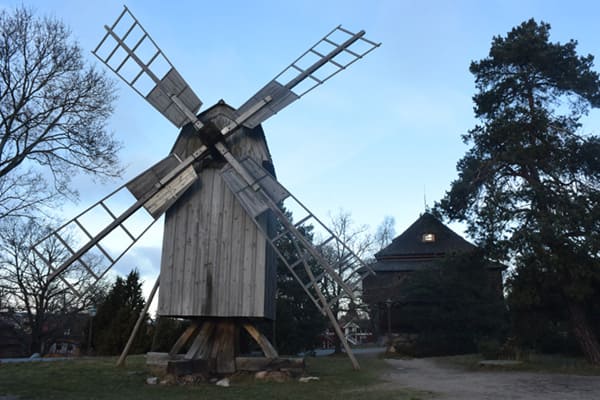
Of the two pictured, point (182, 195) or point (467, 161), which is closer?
point (182, 195)

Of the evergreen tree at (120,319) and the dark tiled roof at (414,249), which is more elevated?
the dark tiled roof at (414,249)

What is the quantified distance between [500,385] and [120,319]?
54.1ft

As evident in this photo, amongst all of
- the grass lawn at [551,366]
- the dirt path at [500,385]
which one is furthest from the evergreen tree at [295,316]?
the dirt path at [500,385]

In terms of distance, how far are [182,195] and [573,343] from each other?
15.5 meters

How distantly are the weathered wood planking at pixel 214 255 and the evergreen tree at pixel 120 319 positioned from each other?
10.4m

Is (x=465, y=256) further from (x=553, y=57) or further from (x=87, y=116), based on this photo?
(x=87, y=116)

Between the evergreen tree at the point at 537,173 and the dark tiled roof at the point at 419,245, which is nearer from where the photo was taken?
the evergreen tree at the point at 537,173

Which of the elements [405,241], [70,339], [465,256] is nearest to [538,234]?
[465,256]

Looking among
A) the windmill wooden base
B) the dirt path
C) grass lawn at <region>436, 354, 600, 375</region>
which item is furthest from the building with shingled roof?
the windmill wooden base

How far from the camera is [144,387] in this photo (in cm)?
984

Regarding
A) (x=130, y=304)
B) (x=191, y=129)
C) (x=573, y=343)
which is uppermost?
(x=191, y=129)

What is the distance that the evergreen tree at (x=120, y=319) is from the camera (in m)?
20.7

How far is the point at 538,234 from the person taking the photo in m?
13.6

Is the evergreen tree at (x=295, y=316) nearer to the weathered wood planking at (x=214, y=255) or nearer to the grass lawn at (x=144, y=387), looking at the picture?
the grass lawn at (x=144, y=387)
